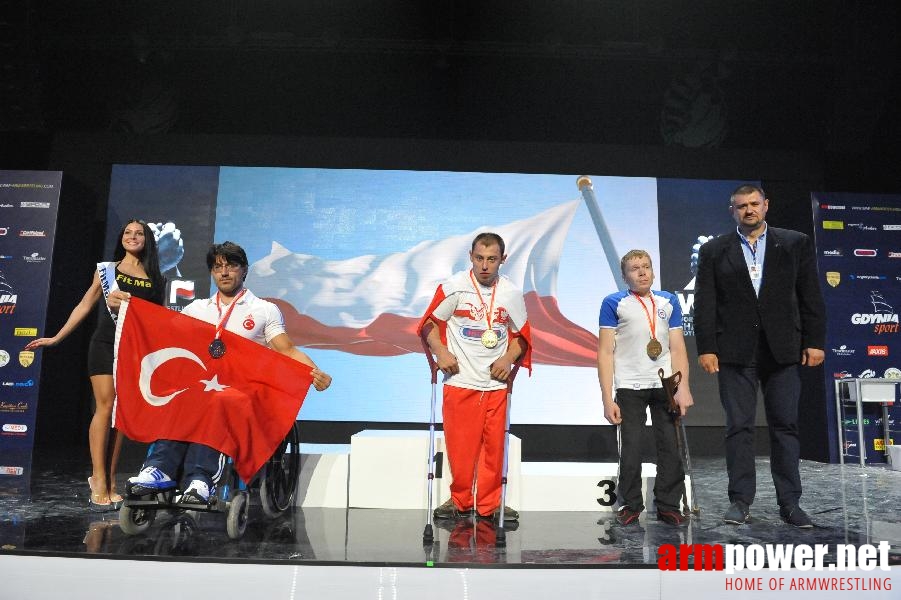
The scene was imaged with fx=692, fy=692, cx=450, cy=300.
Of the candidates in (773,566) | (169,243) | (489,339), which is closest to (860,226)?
(489,339)

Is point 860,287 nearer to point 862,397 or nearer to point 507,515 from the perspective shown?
point 862,397

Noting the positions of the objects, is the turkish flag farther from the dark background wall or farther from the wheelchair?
the dark background wall

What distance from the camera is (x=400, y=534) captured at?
2.69m

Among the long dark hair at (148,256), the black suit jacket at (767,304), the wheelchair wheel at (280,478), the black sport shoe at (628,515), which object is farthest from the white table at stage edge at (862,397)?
the long dark hair at (148,256)

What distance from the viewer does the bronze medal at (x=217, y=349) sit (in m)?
2.84

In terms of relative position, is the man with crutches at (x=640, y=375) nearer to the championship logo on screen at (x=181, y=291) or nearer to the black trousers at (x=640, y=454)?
the black trousers at (x=640, y=454)

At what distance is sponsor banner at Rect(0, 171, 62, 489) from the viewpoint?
241 inches

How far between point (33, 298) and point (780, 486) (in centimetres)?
624

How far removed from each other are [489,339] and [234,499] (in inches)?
49.2

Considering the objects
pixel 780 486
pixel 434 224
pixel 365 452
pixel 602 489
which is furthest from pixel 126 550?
pixel 434 224

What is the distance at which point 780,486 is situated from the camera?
295 centimetres

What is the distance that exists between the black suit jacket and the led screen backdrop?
11.0 ft

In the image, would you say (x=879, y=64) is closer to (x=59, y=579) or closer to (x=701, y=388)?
(x=701, y=388)

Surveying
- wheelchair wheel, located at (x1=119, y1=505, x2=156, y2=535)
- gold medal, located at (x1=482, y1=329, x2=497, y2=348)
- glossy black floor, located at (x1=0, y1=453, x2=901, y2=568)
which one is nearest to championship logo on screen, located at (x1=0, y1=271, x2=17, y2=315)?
glossy black floor, located at (x1=0, y1=453, x2=901, y2=568)
